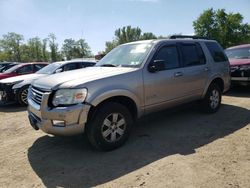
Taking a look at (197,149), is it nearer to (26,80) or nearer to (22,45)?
(26,80)

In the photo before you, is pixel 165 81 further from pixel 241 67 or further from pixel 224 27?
pixel 224 27

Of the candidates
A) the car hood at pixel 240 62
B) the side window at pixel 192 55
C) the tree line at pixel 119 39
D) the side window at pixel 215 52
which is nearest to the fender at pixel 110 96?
the side window at pixel 192 55

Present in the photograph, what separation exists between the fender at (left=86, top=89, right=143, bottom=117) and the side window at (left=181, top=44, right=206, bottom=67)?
166 centimetres

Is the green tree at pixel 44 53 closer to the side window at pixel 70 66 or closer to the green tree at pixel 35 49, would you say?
the green tree at pixel 35 49

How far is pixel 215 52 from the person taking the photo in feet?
22.4

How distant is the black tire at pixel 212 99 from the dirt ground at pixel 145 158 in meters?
0.47

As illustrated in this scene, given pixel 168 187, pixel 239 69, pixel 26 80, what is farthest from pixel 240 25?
pixel 168 187

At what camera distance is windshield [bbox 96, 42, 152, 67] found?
5131 mm

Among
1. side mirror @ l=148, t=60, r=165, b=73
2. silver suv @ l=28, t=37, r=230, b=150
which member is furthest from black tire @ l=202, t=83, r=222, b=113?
side mirror @ l=148, t=60, r=165, b=73

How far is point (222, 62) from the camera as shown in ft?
22.9

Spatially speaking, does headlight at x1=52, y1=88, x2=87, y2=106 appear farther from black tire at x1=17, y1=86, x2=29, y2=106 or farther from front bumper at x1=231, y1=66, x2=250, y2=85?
front bumper at x1=231, y1=66, x2=250, y2=85

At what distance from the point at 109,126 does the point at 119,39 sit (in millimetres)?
85751

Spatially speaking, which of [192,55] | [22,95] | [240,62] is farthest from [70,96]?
[240,62]

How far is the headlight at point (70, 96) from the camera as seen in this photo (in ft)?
13.4
